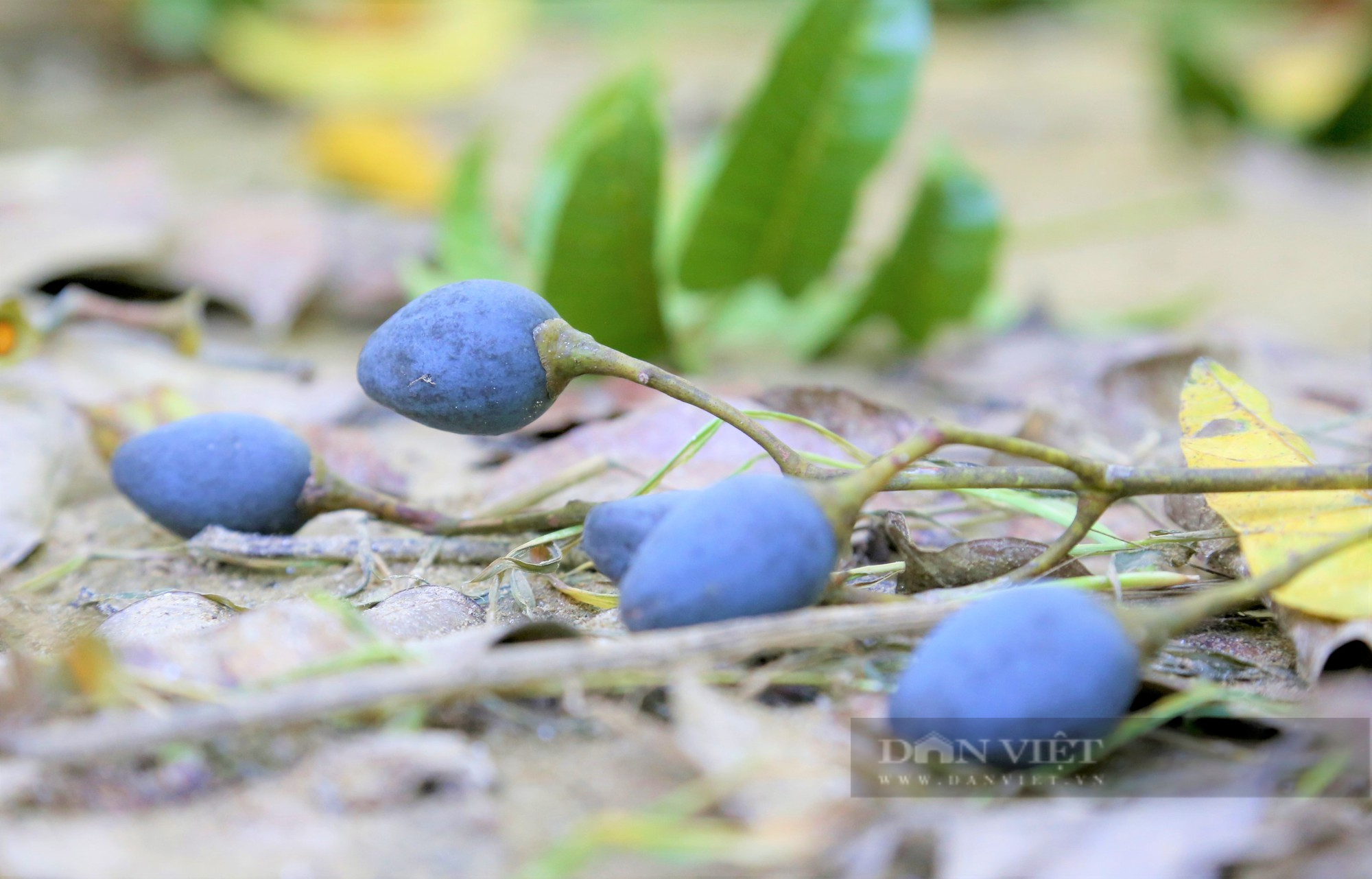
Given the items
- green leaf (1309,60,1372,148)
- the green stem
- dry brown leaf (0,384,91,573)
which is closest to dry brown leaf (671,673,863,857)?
the green stem

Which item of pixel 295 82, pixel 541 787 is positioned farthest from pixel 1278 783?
pixel 295 82

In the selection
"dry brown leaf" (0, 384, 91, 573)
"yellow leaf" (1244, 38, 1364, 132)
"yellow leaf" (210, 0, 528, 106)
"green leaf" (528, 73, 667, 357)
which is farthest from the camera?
"yellow leaf" (210, 0, 528, 106)

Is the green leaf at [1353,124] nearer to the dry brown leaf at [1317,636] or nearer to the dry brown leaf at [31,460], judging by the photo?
the dry brown leaf at [1317,636]

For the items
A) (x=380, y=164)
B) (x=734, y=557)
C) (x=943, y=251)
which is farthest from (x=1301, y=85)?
(x=734, y=557)

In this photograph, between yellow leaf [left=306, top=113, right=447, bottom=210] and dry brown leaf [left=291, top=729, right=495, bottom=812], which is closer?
dry brown leaf [left=291, top=729, right=495, bottom=812]

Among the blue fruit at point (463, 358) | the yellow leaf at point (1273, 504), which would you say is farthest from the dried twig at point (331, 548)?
the yellow leaf at point (1273, 504)

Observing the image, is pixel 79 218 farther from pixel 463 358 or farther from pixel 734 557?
pixel 734 557

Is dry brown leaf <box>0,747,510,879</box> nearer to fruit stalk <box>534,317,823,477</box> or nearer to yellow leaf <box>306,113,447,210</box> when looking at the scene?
fruit stalk <box>534,317,823,477</box>
